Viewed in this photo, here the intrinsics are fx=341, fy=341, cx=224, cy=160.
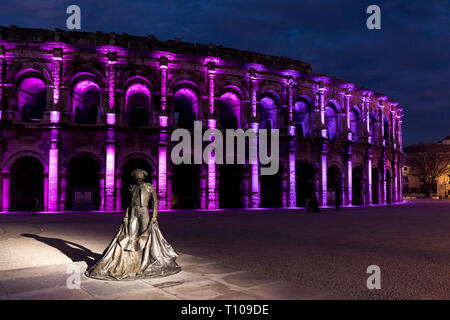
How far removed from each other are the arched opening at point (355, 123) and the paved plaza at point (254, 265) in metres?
20.5

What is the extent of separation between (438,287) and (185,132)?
1883 centimetres

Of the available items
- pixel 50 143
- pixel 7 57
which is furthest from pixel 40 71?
pixel 50 143

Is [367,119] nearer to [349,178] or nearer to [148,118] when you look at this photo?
[349,178]

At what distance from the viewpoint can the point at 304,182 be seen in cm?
2725

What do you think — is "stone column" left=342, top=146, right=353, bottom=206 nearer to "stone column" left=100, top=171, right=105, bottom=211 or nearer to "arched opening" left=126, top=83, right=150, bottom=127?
"arched opening" left=126, top=83, right=150, bottom=127

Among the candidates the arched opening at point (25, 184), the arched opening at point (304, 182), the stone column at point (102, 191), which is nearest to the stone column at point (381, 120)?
the arched opening at point (304, 182)

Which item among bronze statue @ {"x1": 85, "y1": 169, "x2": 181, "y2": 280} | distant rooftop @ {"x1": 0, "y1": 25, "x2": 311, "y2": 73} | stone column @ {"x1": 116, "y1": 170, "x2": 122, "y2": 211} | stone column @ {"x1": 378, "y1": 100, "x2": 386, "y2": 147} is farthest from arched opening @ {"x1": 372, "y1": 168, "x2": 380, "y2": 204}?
bronze statue @ {"x1": 85, "y1": 169, "x2": 181, "y2": 280}

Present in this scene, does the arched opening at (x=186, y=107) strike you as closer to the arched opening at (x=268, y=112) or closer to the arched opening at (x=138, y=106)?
the arched opening at (x=138, y=106)

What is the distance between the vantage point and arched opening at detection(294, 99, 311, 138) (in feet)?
90.5

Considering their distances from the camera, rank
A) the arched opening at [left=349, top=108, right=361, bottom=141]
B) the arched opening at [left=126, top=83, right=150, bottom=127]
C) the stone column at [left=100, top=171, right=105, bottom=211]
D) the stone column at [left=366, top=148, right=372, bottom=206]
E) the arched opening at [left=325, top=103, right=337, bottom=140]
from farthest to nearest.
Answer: the arched opening at [left=349, top=108, right=361, bottom=141]
the stone column at [left=366, top=148, right=372, bottom=206]
the arched opening at [left=325, top=103, right=337, bottom=140]
the arched opening at [left=126, top=83, right=150, bottom=127]
the stone column at [left=100, top=171, right=105, bottom=211]

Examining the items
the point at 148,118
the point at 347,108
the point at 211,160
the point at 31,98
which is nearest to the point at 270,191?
the point at 211,160

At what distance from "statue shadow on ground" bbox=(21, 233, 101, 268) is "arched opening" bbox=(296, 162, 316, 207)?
20154mm
